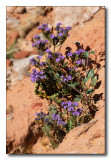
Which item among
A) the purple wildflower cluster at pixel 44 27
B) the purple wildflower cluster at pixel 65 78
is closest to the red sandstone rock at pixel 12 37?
the purple wildflower cluster at pixel 44 27

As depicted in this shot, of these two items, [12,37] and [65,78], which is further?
[12,37]

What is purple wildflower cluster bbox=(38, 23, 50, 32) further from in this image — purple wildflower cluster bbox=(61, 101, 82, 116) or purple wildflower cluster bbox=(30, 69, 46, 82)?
purple wildflower cluster bbox=(61, 101, 82, 116)

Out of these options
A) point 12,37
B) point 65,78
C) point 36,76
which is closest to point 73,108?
point 65,78

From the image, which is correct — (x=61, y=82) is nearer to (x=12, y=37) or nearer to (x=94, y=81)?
(x=94, y=81)

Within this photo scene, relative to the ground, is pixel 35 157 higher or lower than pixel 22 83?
lower

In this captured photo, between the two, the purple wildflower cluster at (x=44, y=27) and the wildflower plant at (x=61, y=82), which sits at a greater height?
the purple wildflower cluster at (x=44, y=27)

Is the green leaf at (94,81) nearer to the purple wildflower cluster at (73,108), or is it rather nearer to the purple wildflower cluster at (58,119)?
the purple wildflower cluster at (73,108)
